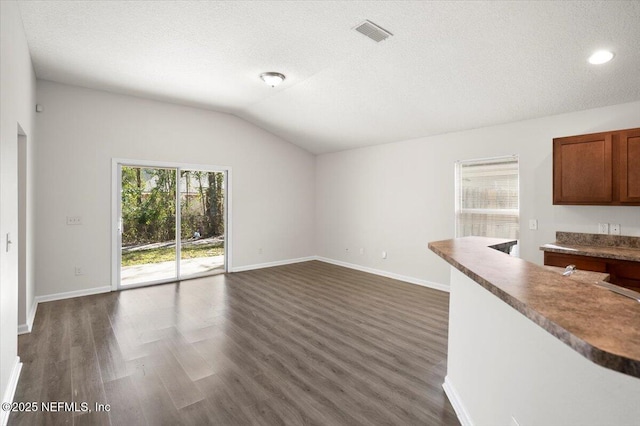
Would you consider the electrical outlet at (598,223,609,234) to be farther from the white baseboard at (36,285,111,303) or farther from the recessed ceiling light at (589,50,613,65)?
the white baseboard at (36,285,111,303)

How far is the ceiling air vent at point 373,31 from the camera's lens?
2873 mm

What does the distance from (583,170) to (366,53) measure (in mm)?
2694

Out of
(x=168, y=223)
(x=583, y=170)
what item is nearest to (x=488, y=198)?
(x=583, y=170)

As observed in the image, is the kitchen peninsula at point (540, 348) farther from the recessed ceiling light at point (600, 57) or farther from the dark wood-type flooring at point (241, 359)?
the recessed ceiling light at point (600, 57)

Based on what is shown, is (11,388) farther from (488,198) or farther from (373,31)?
(488,198)

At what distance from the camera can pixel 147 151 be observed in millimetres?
5219

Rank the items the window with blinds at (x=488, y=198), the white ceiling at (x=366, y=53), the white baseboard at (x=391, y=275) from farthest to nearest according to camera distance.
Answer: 1. the white baseboard at (x=391, y=275)
2. the window with blinds at (x=488, y=198)
3. the white ceiling at (x=366, y=53)

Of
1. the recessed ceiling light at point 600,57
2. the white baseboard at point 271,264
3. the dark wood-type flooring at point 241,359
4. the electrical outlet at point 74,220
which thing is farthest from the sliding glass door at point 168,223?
the recessed ceiling light at point 600,57

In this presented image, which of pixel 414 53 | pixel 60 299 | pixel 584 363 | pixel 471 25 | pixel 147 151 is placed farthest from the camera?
pixel 147 151

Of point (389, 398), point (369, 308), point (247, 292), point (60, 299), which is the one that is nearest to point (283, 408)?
point (389, 398)

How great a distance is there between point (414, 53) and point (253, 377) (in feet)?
11.0

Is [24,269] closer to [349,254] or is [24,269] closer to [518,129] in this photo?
[349,254]

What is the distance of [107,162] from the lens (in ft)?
16.0

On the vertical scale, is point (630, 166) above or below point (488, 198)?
above
